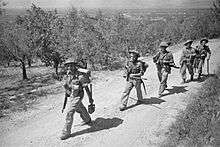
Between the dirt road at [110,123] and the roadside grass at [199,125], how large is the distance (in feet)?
1.68

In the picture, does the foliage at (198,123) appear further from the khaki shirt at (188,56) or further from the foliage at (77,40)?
the foliage at (77,40)

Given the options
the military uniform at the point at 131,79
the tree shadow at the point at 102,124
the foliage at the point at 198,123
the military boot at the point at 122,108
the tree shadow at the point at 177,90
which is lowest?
the tree shadow at the point at 102,124

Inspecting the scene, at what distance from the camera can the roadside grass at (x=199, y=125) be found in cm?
671

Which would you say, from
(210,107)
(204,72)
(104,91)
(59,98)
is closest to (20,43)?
(59,98)

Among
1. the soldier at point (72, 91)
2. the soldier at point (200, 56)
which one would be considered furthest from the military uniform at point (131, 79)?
the soldier at point (200, 56)

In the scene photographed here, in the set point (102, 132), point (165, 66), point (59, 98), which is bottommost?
point (59, 98)

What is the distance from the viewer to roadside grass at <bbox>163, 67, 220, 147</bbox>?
6.71 metres

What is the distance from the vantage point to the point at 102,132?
8750 millimetres

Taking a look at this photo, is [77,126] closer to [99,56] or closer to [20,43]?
[99,56]

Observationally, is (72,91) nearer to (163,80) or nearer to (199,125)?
(199,125)

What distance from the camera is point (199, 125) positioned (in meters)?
7.51

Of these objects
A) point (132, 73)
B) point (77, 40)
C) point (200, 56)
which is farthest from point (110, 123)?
point (77, 40)

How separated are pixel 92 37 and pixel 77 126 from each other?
1620 centimetres

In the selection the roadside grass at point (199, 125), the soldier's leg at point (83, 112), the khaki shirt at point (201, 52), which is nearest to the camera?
the roadside grass at point (199, 125)
